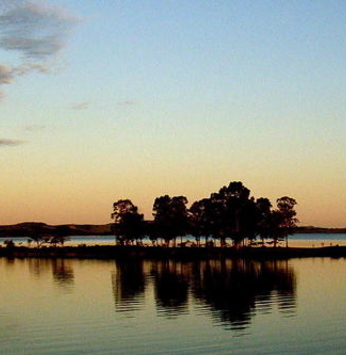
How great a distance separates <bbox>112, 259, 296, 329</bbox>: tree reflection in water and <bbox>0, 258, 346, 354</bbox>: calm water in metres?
0.11

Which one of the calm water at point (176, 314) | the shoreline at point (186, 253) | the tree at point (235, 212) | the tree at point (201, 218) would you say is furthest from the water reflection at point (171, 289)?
the tree at point (201, 218)

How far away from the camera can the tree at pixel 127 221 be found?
192m

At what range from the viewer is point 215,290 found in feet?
275

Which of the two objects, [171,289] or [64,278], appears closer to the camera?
[171,289]

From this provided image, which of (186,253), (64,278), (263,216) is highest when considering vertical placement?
(263,216)

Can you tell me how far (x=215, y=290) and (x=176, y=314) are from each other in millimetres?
22369

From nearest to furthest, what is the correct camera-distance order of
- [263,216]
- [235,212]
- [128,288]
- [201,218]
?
[128,288] → [235,212] → [263,216] → [201,218]

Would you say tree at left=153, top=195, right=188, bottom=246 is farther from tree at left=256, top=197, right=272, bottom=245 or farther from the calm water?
the calm water

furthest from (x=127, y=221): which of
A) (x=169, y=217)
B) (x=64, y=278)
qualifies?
(x=64, y=278)

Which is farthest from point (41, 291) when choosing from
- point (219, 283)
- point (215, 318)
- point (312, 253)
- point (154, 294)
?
point (312, 253)

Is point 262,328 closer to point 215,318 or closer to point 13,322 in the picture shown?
point 215,318

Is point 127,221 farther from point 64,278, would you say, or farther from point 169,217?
point 64,278

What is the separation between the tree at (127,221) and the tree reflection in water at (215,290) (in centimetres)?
6376

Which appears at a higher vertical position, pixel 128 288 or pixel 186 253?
pixel 186 253
